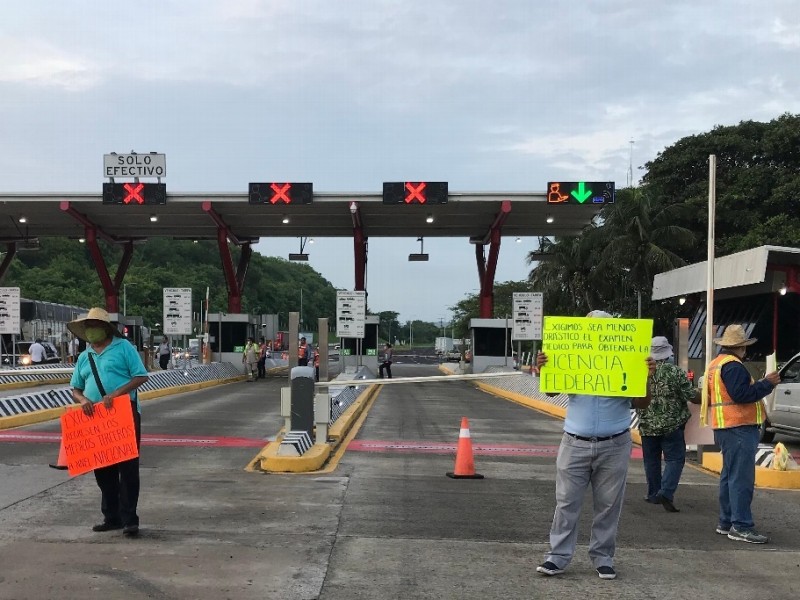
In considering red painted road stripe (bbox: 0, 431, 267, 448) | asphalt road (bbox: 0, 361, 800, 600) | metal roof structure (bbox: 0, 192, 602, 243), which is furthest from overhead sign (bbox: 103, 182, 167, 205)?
asphalt road (bbox: 0, 361, 800, 600)

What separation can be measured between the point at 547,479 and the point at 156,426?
325 inches

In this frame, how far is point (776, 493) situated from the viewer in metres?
9.85

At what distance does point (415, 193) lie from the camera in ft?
114

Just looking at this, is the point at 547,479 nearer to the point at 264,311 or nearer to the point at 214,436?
the point at 214,436

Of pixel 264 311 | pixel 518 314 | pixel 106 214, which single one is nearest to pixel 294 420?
pixel 518 314

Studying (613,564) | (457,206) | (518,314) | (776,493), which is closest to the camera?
(613,564)

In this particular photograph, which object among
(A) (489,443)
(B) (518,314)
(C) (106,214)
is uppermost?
(C) (106,214)

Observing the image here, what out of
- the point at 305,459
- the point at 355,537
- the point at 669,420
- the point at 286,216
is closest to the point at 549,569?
the point at 355,537

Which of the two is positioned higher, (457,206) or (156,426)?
(457,206)

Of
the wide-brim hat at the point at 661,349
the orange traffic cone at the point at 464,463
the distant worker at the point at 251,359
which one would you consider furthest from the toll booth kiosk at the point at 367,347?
the wide-brim hat at the point at 661,349

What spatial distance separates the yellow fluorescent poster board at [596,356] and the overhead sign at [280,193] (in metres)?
29.4

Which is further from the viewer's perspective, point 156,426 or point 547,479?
point 156,426

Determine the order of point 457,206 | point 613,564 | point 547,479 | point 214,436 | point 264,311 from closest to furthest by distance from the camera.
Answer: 1. point 613,564
2. point 547,479
3. point 214,436
4. point 457,206
5. point 264,311

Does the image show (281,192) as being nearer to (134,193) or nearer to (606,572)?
(134,193)
